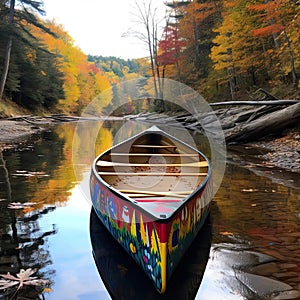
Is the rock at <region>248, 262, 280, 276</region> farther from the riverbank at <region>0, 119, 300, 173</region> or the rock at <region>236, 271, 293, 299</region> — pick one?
the riverbank at <region>0, 119, 300, 173</region>

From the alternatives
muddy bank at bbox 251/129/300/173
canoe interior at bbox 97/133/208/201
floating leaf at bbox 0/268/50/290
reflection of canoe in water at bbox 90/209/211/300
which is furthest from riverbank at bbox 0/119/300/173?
floating leaf at bbox 0/268/50/290

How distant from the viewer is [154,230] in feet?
7.64

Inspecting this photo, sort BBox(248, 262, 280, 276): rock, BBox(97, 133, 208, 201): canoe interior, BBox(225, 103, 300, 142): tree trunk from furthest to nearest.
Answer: BBox(225, 103, 300, 142): tree trunk, BBox(97, 133, 208, 201): canoe interior, BBox(248, 262, 280, 276): rock

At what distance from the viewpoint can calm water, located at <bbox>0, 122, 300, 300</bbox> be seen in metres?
2.65

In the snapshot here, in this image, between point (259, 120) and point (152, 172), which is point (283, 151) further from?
point (152, 172)

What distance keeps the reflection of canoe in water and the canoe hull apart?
118mm

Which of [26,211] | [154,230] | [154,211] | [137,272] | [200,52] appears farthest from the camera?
[200,52]

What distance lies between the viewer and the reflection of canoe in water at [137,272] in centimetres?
259

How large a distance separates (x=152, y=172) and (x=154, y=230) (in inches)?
131

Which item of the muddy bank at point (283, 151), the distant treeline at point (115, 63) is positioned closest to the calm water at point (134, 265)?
the muddy bank at point (283, 151)

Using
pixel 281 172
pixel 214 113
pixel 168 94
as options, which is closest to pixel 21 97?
pixel 168 94

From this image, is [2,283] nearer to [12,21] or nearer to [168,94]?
[12,21]

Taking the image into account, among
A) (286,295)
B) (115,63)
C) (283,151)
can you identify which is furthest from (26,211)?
(115,63)

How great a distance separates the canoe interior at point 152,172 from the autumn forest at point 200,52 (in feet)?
23.4
